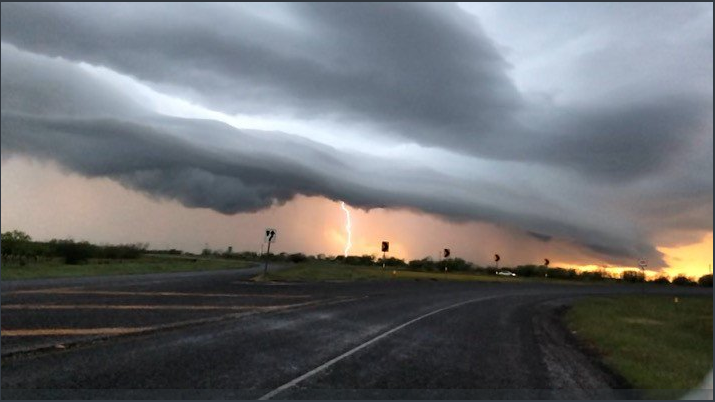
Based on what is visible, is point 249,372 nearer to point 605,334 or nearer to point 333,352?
point 333,352

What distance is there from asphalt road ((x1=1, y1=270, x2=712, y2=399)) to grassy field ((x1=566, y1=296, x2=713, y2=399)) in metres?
0.88

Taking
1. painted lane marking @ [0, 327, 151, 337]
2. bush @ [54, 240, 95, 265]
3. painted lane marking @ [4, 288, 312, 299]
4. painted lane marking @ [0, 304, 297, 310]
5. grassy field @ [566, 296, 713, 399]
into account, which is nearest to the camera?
grassy field @ [566, 296, 713, 399]

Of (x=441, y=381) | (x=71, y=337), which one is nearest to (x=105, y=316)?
(x=71, y=337)

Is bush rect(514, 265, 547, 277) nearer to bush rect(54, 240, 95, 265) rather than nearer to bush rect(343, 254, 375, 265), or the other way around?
bush rect(343, 254, 375, 265)

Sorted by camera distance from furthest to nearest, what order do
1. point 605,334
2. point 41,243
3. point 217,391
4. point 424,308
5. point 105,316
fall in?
point 41,243 < point 424,308 < point 605,334 < point 105,316 < point 217,391

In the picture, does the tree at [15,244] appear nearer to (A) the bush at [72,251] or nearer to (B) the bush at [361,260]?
(A) the bush at [72,251]

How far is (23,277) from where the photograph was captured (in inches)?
1192

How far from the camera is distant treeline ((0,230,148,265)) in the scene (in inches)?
2013

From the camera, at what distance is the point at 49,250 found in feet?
193

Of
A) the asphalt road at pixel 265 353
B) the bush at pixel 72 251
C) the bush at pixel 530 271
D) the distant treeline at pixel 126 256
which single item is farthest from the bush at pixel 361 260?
the asphalt road at pixel 265 353

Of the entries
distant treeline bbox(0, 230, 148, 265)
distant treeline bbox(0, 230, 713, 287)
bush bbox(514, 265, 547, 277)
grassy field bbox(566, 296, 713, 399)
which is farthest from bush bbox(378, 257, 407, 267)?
grassy field bbox(566, 296, 713, 399)

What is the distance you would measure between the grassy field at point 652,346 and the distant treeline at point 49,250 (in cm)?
4180

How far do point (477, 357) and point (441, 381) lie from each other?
12.3 ft

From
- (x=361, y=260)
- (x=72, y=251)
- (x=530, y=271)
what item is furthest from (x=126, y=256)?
(x=530, y=271)
